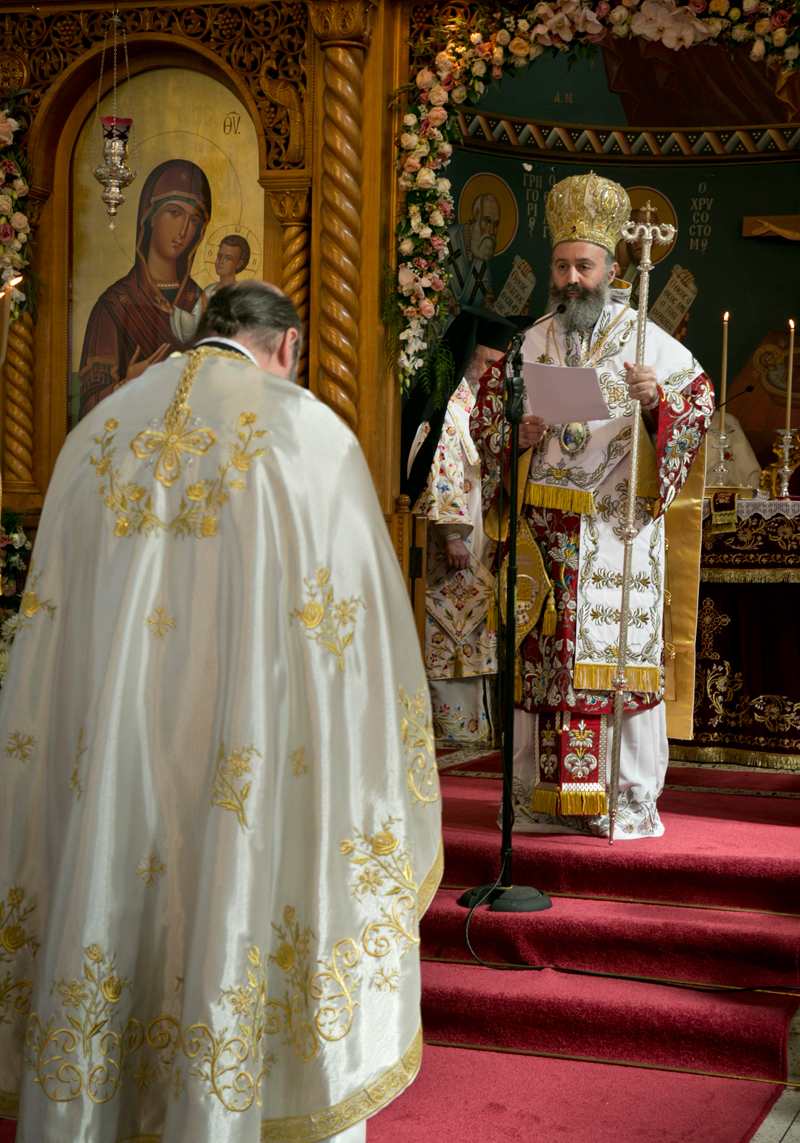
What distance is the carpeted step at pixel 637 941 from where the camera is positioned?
3.86 meters

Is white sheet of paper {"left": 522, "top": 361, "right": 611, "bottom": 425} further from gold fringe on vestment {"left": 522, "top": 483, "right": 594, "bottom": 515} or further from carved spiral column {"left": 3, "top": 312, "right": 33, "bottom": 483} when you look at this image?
carved spiral column {"left": 3, "top": 312, "right": 33, "bottom": 483}

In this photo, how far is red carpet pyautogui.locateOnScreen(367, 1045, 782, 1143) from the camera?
3125mm

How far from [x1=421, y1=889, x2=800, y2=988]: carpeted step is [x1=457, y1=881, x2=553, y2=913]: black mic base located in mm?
32

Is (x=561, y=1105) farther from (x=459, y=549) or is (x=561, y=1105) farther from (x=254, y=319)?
(x=459, y=549)

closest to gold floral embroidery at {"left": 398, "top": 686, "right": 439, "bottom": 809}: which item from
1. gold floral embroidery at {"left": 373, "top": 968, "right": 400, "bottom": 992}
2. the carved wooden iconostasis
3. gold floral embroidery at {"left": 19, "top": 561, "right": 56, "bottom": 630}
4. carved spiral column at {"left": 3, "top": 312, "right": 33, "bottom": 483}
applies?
gold floral embroidery at {"left": 373, "top": 968, "right": 400, "bottom": 992}

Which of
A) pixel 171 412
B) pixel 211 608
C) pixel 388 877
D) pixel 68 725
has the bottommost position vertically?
pixel 388 877

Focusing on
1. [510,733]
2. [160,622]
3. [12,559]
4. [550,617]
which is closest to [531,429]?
[550,617]

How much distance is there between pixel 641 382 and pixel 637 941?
77.0 inches

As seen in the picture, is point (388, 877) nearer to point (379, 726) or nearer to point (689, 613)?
point (379, 726)

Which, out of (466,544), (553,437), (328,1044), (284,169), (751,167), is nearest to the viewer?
(328,1044)

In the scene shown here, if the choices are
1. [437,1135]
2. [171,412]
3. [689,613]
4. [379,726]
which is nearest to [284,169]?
[689,613]

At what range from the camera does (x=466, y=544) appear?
724cm

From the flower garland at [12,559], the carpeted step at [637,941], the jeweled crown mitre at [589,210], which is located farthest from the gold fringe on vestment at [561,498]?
the flower garland at [12,559]

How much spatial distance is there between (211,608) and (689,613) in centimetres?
300
